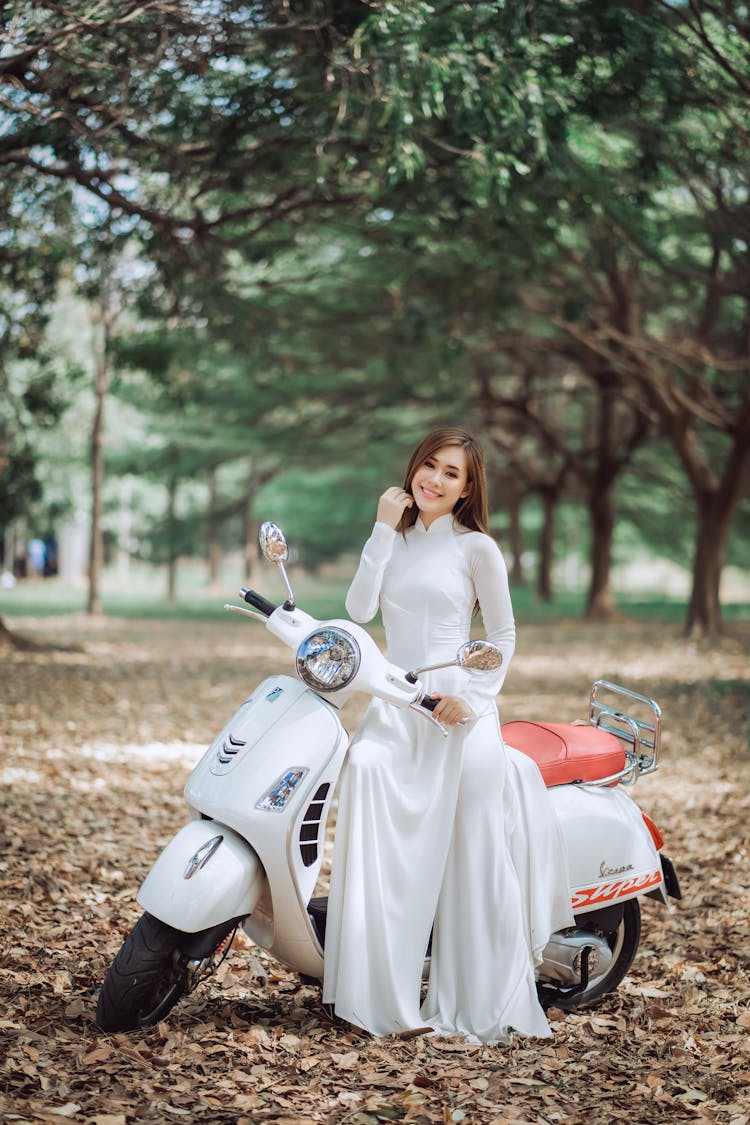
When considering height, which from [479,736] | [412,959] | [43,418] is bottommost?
[412,959]

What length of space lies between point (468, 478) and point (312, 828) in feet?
3.77

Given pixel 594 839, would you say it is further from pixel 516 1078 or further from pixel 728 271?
pixel 728 271

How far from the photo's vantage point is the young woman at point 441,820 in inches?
131

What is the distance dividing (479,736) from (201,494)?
4501 cm

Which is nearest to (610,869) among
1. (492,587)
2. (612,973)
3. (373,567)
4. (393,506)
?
(612,973)

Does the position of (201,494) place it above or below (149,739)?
above

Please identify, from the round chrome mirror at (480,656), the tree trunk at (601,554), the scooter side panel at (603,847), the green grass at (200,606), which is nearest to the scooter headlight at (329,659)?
the round chrome mirror at (480,656)

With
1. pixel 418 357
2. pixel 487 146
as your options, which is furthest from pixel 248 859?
pixel 418 357

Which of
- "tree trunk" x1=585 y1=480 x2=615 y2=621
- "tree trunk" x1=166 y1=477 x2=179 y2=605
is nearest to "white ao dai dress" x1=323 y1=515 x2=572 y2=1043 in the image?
"tree trunk" x1=585 y1=480 x2=615 y2=621

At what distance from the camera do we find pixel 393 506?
3.44 m

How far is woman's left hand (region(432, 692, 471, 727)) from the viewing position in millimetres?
3289

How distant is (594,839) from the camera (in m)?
3.71

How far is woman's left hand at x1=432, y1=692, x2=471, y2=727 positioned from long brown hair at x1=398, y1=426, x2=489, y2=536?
57cm

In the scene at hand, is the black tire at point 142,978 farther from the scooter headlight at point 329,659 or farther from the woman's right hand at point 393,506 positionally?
the woman's right hand at point 393,506
